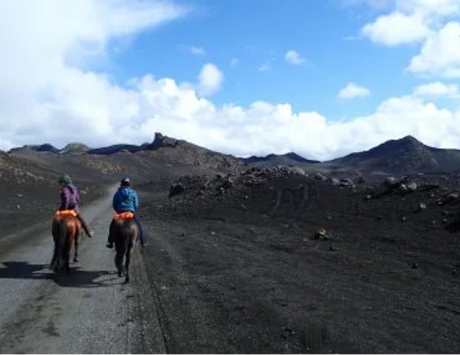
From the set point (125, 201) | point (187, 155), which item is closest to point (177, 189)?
point (125, 201)

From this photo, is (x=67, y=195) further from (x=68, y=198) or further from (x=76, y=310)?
(x=76, y=310)

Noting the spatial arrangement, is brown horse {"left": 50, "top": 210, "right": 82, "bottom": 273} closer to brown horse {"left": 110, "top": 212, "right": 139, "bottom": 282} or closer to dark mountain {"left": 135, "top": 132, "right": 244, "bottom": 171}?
brown horse {"left": 110, "top": 212, "right": 139, "bottom": 282}

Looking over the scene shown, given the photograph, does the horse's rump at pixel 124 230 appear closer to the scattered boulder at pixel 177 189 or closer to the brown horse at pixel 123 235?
the brown horse at pixel 123 235

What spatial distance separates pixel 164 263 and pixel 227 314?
6338 mm

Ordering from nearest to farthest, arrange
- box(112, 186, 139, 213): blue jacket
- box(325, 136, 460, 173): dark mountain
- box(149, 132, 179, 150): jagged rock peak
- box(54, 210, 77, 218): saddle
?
box(112, 186, 139, 213): blue jacket < box(54, 210, 77, 218): saddle < box(325, 136, 460, 173): dark mountain < box(149, 132, 179, 150): jagged rock peak

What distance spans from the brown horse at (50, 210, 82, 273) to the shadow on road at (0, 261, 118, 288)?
27cm

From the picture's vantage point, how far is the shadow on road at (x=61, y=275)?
43.8 feet

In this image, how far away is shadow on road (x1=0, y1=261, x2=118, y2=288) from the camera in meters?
13.3

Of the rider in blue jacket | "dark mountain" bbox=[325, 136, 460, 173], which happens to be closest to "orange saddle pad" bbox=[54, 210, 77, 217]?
the rider in blue jacket

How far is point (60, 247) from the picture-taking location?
47.8ft

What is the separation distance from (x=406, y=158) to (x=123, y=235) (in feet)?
495

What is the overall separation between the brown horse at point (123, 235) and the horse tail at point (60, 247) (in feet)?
4.10

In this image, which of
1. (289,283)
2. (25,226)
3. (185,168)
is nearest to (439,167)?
(185,168)

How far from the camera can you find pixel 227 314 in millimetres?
10859
